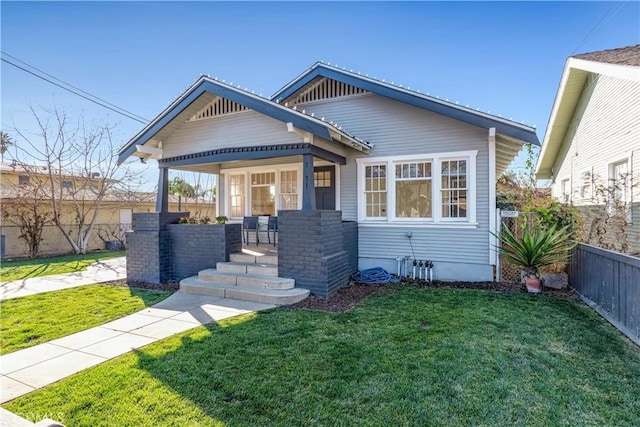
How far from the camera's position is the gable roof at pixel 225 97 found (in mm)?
6551

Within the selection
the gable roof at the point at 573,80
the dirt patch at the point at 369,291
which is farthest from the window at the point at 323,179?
the gable roof at the point at 573,80

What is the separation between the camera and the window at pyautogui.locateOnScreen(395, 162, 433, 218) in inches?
326

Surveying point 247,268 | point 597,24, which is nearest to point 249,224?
point 247,268

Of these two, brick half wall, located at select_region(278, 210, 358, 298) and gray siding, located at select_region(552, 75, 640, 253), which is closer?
brick half wall, located at select_region(278, 210, 358, 298)

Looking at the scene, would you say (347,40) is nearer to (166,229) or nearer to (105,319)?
(166,229)

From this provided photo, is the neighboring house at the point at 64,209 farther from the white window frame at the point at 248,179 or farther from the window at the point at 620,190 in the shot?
the window at the point at 620,190

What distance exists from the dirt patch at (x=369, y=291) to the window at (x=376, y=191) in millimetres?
1936

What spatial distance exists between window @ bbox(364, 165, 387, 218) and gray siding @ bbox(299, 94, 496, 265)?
320mm

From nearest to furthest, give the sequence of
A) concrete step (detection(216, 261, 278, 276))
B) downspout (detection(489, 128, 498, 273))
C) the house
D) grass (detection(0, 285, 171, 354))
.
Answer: grass (detection(0, 285, 171, 354)) → the house → concrete step (detection(216, 261, 278, 276)) → downspout (detection(489, 128, 498, 273))

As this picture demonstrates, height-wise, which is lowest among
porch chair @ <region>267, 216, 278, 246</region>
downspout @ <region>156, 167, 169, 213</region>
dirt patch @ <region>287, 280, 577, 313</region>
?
dirt patch @ <region>287, 280, 577, 313</region>

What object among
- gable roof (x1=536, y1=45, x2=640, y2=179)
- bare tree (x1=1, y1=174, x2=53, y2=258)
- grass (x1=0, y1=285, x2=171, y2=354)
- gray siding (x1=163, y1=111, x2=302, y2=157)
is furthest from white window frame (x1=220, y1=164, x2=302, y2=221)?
bare tree (x1=1, y1=174, x2=53, y2=258)

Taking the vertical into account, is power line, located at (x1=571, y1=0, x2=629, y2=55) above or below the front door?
above

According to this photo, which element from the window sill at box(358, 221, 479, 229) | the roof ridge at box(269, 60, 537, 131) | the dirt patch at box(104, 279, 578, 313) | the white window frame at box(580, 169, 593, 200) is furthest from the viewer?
the white window frame at box(580, 169, 593, 200)

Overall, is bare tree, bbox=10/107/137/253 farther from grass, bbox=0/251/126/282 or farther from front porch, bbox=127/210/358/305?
front porch, bbox=127/210/358/305
